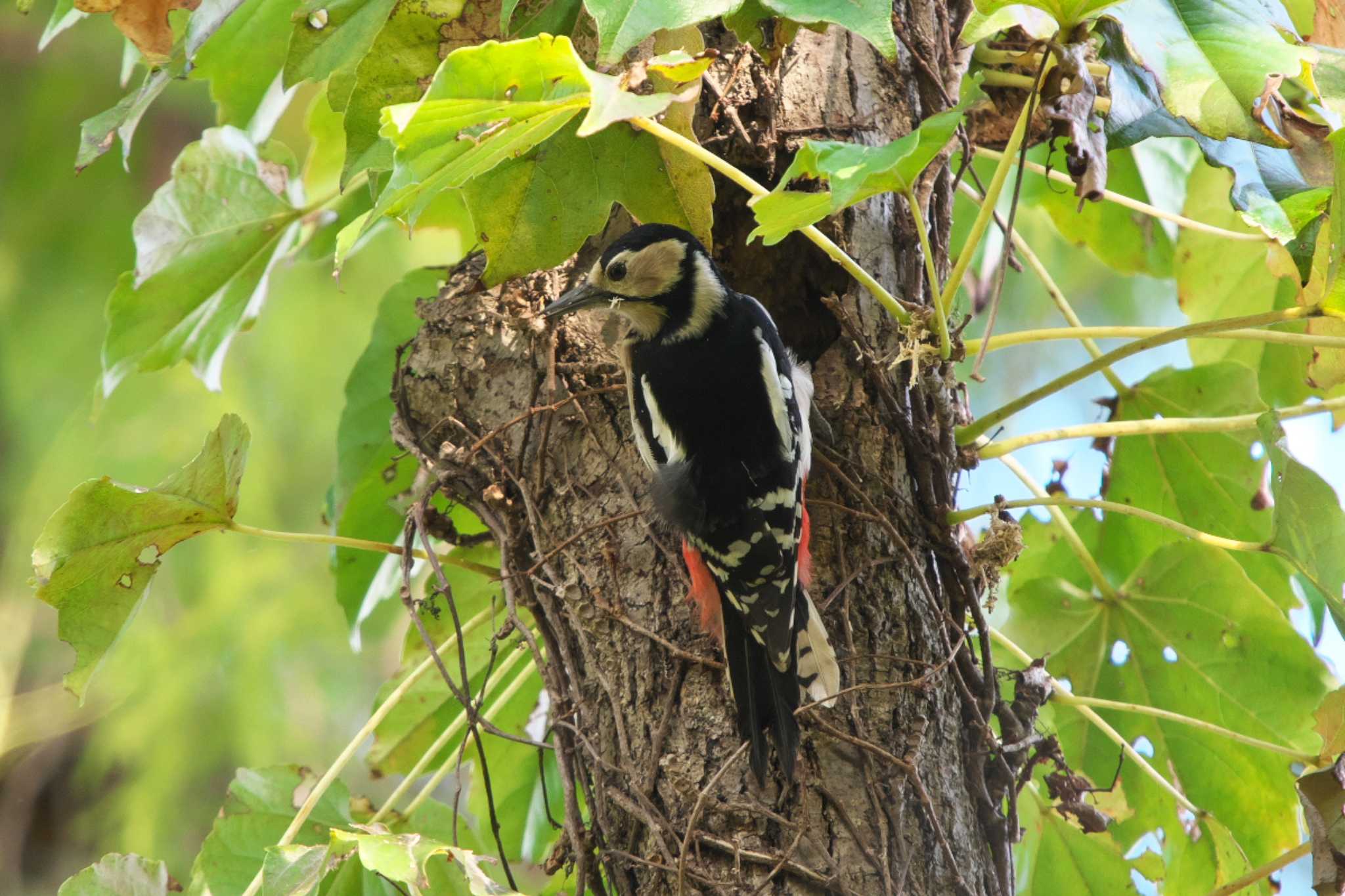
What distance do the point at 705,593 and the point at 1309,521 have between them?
33.4 inches

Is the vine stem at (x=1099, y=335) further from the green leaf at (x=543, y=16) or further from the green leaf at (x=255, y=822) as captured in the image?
the green leaf at (x=255, y=822)

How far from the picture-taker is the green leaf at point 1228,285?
7.68 feet

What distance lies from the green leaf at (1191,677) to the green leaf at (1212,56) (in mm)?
889

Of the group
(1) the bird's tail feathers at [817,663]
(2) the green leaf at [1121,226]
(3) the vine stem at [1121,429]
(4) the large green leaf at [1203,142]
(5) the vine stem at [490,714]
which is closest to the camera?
(4) the large green leaf at [1203,142]

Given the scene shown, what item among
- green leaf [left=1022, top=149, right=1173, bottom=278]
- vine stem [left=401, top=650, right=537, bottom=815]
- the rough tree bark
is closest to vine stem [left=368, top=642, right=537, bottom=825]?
vine stem [left=401, top=650, right=537, bottom=815]

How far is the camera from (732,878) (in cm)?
157

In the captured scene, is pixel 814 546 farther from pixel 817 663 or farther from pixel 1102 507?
pixel 1102 507

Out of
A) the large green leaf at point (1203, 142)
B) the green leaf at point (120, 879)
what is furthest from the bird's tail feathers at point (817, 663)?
the green leaf at point (120, 879)

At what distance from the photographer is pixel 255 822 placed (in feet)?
6.64

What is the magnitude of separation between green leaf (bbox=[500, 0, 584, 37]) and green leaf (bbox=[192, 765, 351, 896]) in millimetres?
1248

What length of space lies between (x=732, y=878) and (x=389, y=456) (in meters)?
1.17

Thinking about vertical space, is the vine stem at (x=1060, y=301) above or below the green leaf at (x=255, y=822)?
above

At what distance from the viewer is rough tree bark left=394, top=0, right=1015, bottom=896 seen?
1.61m

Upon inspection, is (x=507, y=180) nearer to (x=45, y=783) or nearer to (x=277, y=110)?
(x=277, y=110)
